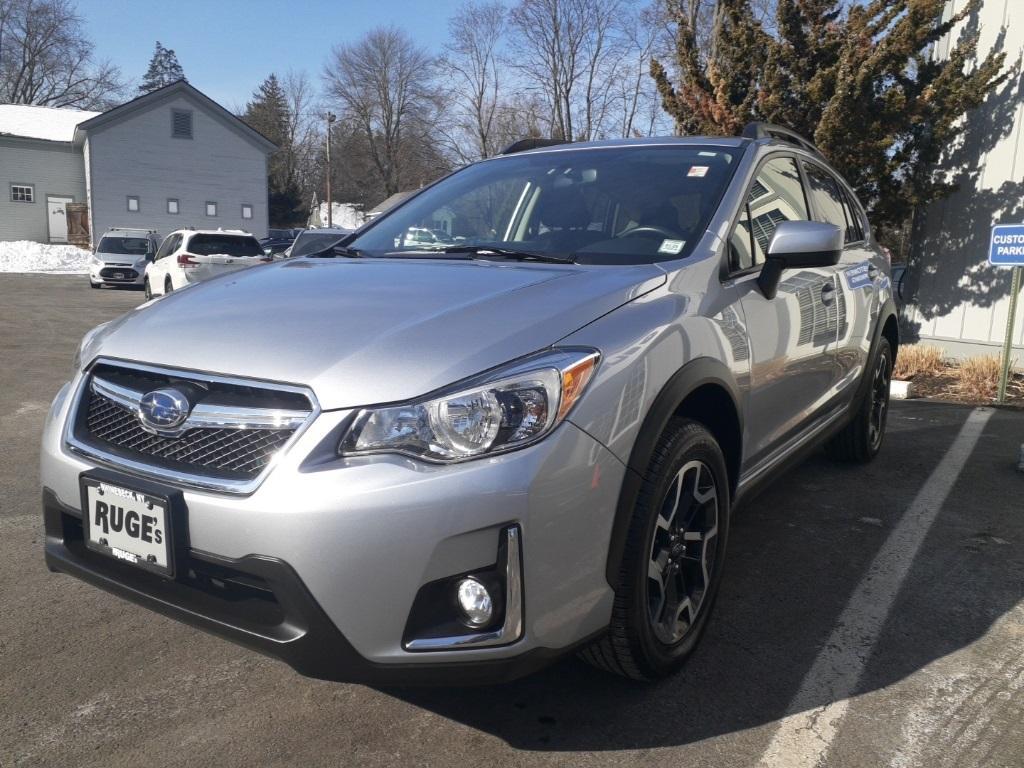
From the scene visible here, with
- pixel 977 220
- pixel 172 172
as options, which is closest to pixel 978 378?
pixel 977 220

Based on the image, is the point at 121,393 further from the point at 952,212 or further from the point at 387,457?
the point at 952,212

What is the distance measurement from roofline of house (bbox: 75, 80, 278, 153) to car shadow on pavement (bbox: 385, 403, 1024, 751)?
37060 millimetres

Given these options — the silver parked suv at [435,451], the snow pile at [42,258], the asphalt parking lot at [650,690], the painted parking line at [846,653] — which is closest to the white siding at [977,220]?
the painted parking line at [846,653]

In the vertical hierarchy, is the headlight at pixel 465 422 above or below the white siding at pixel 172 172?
below

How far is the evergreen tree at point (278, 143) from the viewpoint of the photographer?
5319 cm

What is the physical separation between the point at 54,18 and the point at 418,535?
68372 millimetres

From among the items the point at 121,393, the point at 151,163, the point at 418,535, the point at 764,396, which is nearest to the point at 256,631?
the point at 418,535

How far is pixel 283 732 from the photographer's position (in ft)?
7.63

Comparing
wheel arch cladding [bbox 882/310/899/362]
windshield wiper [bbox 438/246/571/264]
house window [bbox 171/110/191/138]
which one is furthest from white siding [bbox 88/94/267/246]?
windshield wiper [bbox 438/246/571/264]

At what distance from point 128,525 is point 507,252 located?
152 cm

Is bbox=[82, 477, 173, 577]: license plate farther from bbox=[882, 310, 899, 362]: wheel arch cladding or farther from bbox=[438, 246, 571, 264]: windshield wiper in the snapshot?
bbox=[882, 310, 899, 362]: wheel arch cladding

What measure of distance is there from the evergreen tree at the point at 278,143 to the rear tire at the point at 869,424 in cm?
5164

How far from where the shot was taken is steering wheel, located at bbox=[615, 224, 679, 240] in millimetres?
2953

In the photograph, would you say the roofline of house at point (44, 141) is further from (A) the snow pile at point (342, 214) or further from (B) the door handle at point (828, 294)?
(B) the door handle at point (828, 294)
